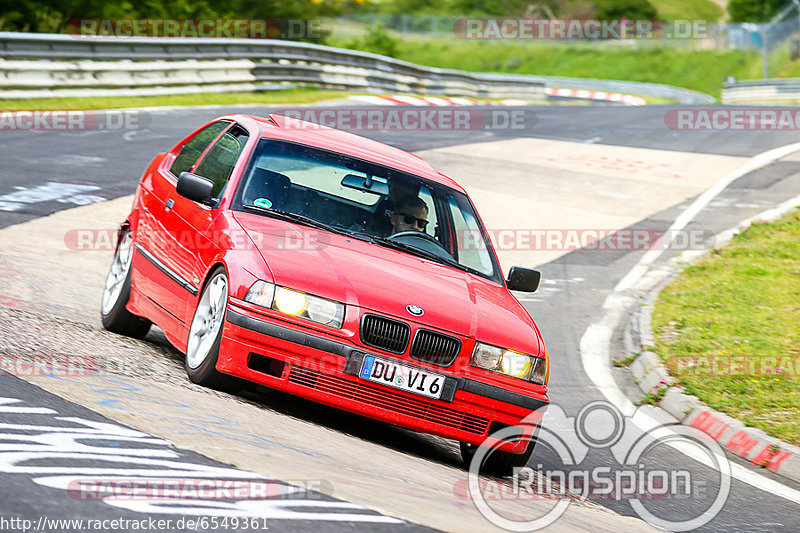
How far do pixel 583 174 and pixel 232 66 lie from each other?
1019cm

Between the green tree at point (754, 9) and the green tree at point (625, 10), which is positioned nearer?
the green tree at point (625, 10)

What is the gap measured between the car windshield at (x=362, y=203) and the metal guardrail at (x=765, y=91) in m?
32.7

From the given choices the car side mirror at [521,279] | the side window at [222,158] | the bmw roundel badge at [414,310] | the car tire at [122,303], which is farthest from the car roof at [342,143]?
the bmw roundel badge at [414,310]

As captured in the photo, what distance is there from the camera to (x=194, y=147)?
305 inches

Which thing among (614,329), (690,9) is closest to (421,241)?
(614,329)

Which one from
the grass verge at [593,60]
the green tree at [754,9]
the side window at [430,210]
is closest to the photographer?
the side window at [430,210]

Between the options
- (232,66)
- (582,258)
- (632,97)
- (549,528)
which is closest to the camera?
(549,528)

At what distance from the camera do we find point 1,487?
368 centimetres

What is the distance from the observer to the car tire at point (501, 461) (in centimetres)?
602

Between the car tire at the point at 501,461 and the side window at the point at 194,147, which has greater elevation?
the side window at the point at 194,147

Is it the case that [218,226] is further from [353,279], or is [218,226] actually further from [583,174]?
[583,174]

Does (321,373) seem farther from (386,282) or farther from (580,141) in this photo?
(580,141)

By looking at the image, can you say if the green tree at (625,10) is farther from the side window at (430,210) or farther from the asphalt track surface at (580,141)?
the side window at (430,210)

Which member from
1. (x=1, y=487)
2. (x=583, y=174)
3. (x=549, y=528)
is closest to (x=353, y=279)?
(x=549, y=528)
